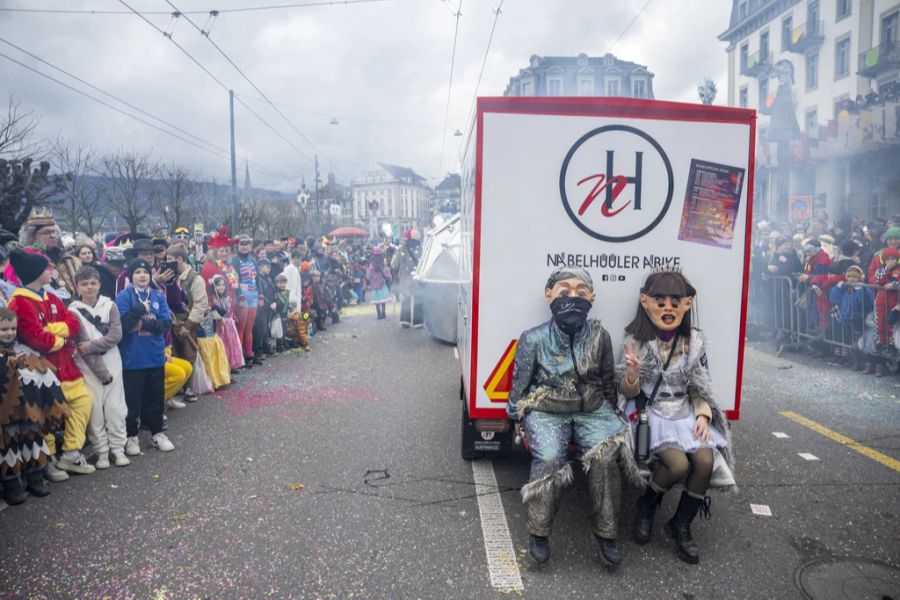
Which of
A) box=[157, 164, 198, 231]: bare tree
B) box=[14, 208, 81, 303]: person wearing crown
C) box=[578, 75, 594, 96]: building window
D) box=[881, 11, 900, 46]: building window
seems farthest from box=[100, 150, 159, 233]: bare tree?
box=[578, 75, 594, 96]: building window

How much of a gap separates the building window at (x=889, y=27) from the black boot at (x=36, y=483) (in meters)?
31.6

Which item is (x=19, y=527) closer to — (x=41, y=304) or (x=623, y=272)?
(x=41, y=304)

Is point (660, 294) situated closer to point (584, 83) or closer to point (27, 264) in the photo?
point (27, 264)

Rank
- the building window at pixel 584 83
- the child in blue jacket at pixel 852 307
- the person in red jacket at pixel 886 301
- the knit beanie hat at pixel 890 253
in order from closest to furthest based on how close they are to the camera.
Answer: the person in red jacket at pixel 886 301
the knit beanie hat at pixel 890 253
the child in blue jacket at pixel 852 307
the building window at pixel 584 83

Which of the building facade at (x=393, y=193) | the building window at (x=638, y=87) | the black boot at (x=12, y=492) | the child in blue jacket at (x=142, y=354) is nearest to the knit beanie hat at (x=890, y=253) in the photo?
the child in blue jacket at (x=142, y=354)

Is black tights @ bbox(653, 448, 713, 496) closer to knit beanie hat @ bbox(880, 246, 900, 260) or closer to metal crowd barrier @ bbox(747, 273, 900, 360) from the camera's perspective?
metal crowd barrier @ bbox(747, 273, 900, 360)

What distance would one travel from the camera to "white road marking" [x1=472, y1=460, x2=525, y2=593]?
10.6 feet

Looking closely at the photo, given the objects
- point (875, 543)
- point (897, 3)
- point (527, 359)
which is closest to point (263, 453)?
point (527, 359)

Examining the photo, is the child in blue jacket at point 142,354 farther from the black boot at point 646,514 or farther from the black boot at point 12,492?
the black boot at point 646,514

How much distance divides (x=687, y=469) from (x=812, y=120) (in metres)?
34.8

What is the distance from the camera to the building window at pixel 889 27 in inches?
987

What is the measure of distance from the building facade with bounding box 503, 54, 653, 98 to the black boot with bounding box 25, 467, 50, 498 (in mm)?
57377

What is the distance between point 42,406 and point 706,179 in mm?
4896

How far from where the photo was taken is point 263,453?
5207mm
